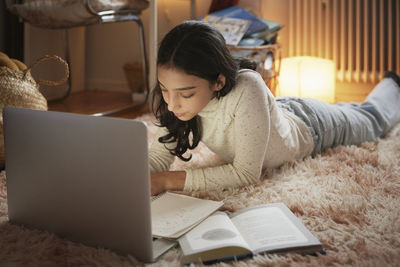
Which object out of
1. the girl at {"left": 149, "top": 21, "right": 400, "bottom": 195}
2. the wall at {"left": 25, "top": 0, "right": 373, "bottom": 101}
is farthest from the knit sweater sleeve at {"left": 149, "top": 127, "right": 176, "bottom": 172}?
the wall at {"left": 25, "top": 0, "right": 373, "bottom": 101}

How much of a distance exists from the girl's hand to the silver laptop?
0.25m

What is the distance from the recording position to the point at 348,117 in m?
1.49

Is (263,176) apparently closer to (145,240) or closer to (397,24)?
(145,240)

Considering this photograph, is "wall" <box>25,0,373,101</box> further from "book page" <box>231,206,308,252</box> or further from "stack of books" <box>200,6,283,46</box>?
"book page" <box>231,206,308,252</box>

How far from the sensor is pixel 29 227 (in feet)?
2.94

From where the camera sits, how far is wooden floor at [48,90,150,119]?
2.18 m

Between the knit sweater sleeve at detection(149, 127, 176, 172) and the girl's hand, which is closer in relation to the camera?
the girl's hand

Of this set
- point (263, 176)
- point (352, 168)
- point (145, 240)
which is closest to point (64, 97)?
point (263, 176)

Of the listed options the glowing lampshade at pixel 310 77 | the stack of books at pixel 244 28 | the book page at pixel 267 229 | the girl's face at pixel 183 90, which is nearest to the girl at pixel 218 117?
the girl's face at pixel 183 90

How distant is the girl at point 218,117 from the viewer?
0.94m

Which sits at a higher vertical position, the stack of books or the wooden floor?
the stack of books

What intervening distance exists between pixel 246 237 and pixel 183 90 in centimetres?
34

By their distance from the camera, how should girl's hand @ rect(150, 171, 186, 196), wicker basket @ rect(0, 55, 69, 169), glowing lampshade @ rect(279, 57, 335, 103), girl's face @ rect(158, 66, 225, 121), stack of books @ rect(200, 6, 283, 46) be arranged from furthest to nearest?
glowing lampshade @ rect(279, 57, 335, 103) → stack of books @ rect(200, 6, 283, 46) → wicker basket @ rect(0, 55, 69, 169) → girl's hand @ rect(150, 171, 186, 196) → girl's face @ rect(158, 66, 225, 121)

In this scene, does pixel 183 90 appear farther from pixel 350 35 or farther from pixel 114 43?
pixel 114 43
